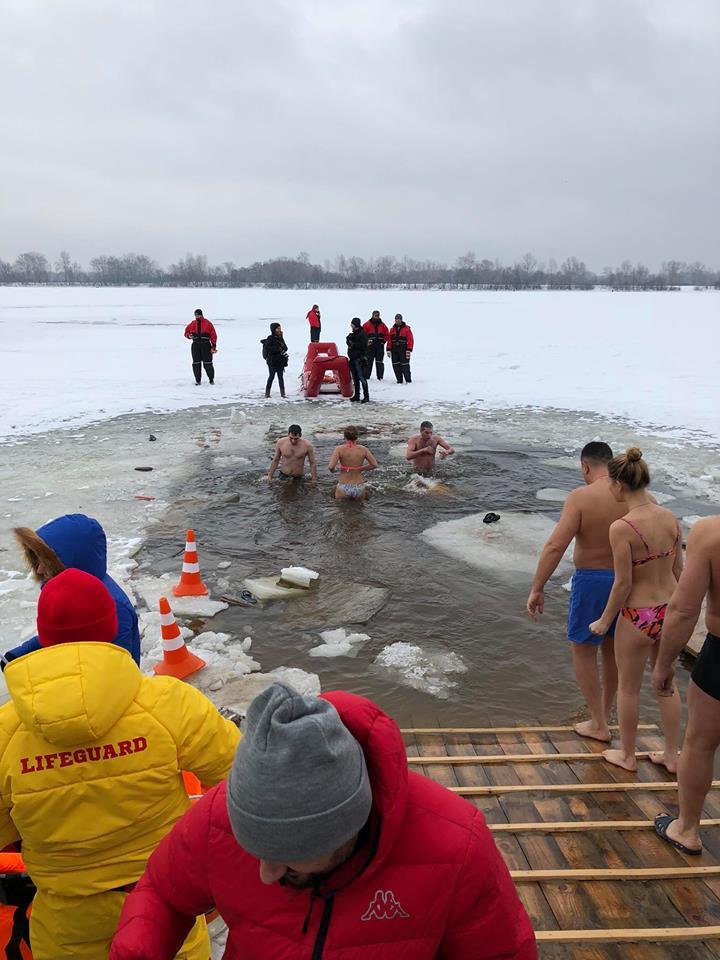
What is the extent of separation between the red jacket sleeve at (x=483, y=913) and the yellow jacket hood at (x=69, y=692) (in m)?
0.99

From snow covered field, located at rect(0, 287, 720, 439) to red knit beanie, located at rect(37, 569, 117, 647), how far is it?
11.5 m

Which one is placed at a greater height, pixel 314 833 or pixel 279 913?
pixel 314 833

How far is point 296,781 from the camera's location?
116 cm

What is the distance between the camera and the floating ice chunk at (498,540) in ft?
22.4

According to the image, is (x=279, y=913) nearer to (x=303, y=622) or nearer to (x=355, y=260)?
(x=303, y=622)

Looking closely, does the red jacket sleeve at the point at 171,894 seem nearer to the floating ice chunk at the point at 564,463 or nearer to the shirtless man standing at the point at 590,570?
the shirtless man standing at the point at 590,570

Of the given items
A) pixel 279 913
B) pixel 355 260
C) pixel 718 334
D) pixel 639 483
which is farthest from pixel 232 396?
pixel 355 260

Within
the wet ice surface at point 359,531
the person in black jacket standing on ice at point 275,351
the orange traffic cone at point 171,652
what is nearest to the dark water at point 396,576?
the wet ice surface at point 359,531

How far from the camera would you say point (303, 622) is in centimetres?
556

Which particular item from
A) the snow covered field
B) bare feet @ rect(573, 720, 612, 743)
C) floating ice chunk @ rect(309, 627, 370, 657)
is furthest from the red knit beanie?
the snow covered field

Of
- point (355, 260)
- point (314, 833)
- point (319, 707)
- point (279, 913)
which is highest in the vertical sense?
point (355, 260)

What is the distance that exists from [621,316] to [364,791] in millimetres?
40448

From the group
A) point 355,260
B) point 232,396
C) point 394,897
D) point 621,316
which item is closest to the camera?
point 394,897

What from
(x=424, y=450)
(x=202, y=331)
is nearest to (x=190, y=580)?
(x=424, y=450)
